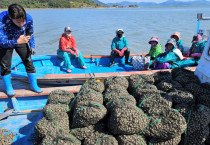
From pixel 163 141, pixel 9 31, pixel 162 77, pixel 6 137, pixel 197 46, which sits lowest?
pixel 6 137

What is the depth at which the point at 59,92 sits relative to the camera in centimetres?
276

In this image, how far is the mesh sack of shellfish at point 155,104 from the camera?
212 cm

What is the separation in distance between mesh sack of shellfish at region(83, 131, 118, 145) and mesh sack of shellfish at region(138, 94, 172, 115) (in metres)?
0.60

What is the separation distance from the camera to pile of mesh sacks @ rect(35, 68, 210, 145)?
1.87 meters

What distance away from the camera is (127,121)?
6.03 ft

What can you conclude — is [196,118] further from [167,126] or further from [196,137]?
[167,126]

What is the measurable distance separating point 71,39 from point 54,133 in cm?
368

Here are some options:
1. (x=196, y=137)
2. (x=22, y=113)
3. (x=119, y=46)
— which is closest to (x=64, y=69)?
(x=119, y=46)

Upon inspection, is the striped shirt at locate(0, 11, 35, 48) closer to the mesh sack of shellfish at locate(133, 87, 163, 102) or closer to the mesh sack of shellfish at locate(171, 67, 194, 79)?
the mesh sack of shellfish at locate(133, 87, 163, 102)

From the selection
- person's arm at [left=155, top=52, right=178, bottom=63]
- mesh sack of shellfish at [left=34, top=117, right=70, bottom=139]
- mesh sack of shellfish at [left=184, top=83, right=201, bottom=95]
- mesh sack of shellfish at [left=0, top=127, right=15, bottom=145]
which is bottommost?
mesh sack of shellfish at [left=0, top=127, right=15, bottom=145]

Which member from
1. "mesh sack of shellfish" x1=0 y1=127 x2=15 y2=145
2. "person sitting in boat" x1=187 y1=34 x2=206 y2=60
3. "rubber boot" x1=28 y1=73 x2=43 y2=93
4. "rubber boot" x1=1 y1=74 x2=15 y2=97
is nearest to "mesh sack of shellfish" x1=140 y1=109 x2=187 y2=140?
"mesh sack of shellfish" x1=0 y1=127 x2=15 y2=145

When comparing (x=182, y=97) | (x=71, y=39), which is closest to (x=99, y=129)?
(x=182, y=97)

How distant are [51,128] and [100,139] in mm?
629

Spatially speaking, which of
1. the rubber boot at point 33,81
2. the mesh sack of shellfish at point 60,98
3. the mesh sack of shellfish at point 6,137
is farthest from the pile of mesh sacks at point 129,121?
the rubber boot at point 33,81
